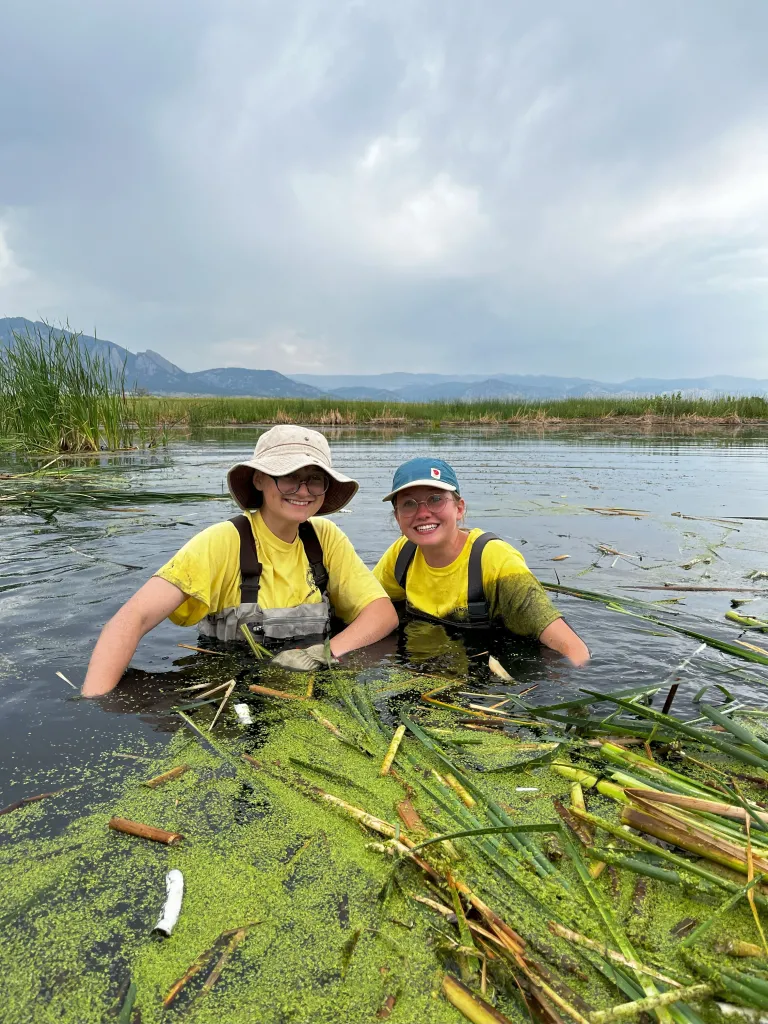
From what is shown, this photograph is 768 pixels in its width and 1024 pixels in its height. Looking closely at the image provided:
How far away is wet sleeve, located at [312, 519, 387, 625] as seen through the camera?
4.08 meters

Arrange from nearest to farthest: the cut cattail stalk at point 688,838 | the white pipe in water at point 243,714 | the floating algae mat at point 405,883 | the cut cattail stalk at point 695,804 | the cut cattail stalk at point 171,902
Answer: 1. the floating algae mat at point 405,883
2. the cut cattail stalk at point 171,902
3. the cut cattail stalk at point 688,838
4. the cut cattail stalk at point 695,804
5. the white pipe in water at point 243,714

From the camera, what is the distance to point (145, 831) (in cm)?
206

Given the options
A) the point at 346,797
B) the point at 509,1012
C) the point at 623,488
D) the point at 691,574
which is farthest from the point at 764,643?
the point at 623,488

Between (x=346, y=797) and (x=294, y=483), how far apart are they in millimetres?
1874

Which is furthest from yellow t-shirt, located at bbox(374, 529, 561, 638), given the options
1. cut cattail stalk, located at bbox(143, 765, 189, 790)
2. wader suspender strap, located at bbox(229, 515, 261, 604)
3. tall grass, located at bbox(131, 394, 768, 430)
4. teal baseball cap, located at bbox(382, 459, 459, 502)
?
tall grass, located at bbox(131, 394, 768, 430)

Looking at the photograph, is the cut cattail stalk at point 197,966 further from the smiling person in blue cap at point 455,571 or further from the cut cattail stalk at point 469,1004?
the smiling person in blue cap at point 455,571

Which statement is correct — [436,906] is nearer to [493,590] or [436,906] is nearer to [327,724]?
[327,724]

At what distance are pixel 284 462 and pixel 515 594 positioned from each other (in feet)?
5.82

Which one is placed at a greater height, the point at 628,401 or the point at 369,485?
the point at 628,401

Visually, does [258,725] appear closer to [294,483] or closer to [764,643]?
[294,483]

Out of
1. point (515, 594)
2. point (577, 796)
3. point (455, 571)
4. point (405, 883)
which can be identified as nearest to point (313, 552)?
point (455, 571)

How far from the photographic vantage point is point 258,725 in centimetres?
292

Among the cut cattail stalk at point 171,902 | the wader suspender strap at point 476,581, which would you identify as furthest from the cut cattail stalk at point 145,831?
the wader suspender strap at point 476,581

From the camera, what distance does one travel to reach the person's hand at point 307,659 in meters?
3.63
